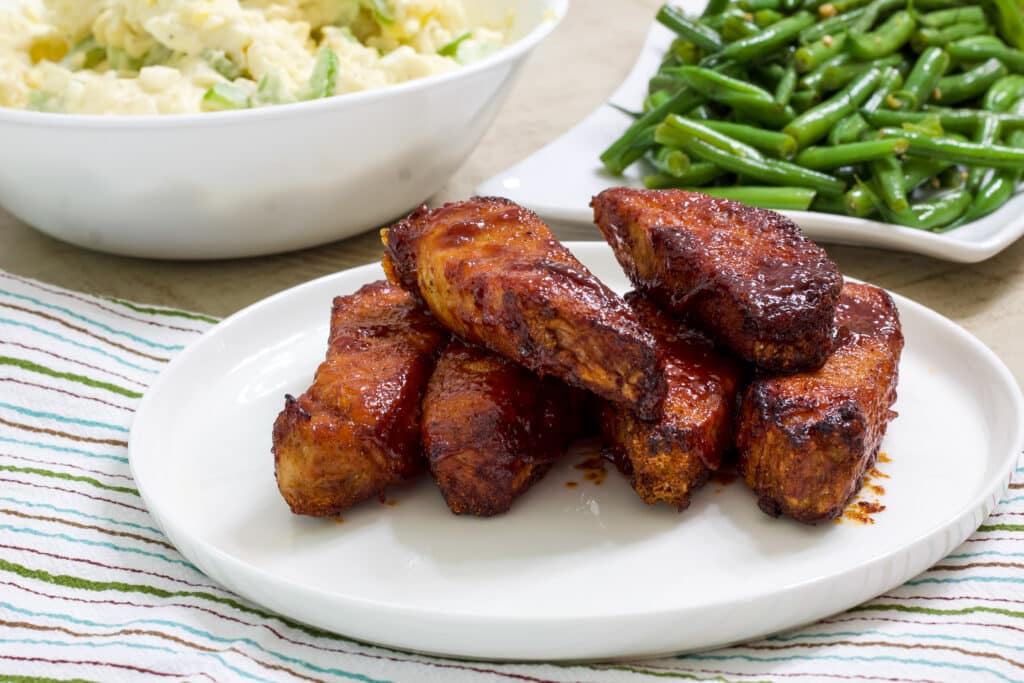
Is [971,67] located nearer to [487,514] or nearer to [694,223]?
[694,223]

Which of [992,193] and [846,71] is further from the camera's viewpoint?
[846,71]

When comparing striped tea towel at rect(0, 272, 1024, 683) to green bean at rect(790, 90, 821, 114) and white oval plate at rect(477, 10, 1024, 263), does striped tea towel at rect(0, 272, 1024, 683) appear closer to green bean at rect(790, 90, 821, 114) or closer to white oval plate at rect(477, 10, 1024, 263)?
white oval plate at rect(477, 10, 1024, 263)

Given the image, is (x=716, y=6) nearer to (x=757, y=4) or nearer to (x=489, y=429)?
(x=757, y=4)

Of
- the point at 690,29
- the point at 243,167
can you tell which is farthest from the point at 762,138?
the point at 243,167

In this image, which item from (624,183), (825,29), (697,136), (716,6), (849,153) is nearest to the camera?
(849,153)

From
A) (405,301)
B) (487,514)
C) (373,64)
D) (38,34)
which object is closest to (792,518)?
(487,514)

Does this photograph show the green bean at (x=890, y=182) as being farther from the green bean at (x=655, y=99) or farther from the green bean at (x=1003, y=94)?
the green bean at (x=655, y=99)
